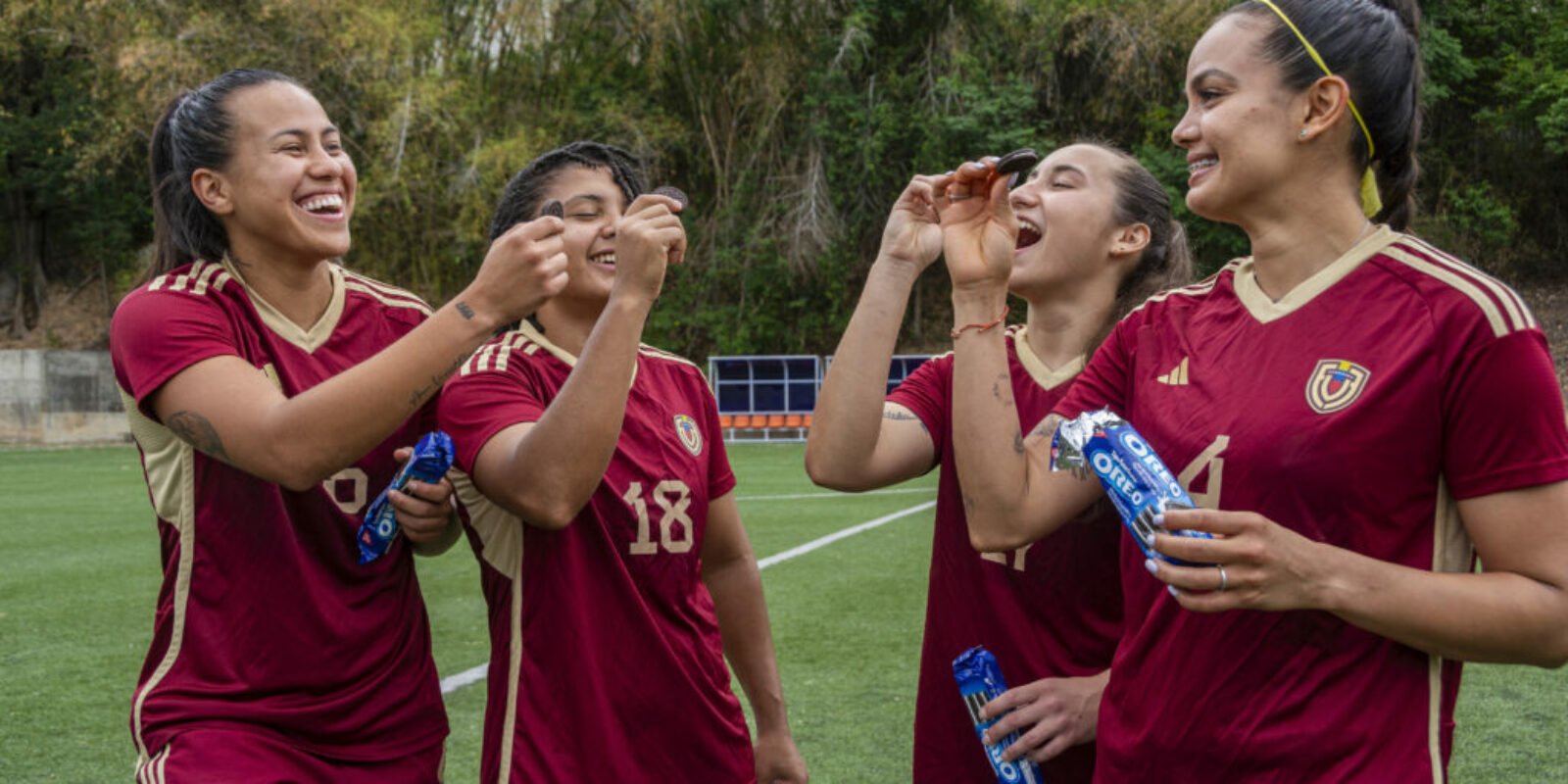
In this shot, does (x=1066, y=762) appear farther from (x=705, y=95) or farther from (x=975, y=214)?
(x=705, y=95)

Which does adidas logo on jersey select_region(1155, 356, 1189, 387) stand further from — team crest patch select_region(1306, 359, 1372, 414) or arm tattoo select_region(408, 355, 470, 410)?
arm tattoo select_region(408, 355, 470, 410)

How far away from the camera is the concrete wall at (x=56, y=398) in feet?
98.2

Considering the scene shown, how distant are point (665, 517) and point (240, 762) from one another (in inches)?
39.6

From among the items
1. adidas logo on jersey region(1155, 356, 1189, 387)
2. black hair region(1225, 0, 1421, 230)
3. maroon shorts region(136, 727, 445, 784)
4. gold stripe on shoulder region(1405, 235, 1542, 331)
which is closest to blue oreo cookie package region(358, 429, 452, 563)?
maroon shorts region(136, 727, 445, 784)

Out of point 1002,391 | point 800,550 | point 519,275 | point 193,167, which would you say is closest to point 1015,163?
point 1002,391

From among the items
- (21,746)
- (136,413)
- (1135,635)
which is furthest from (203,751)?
(21,746)

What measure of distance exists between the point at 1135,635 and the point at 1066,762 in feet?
2.44

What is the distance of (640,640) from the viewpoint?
2.86 metres

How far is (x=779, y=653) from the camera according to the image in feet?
25.4

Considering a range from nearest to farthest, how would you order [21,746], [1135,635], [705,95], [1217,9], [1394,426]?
[1394,426], [1135,635], [21,746], [1217,9], [705,95]

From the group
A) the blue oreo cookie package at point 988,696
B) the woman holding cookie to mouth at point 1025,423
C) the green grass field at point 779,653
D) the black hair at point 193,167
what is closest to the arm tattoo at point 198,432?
the black hair at point 193,167

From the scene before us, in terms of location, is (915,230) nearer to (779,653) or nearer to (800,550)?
(779,653)

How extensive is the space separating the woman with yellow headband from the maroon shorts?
1.45 m

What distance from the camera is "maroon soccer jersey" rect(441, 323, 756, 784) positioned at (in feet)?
9.11
